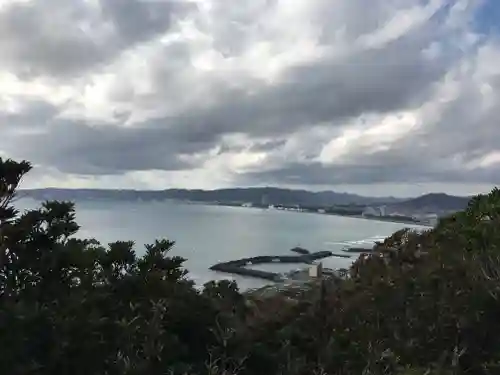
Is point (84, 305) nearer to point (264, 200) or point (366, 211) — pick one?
point (366, 211)

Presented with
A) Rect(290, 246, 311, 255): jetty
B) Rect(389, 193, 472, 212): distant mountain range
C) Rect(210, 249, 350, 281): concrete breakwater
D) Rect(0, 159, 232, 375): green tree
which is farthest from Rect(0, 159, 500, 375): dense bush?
Rect(389, 193, 472, 212): distant mountain range

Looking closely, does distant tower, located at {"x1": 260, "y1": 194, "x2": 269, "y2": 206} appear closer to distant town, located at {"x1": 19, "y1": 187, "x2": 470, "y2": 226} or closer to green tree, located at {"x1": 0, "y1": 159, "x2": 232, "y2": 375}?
distant town, located at {"x1": 19, "y1": 187, "x2": 470, "y2": 226}

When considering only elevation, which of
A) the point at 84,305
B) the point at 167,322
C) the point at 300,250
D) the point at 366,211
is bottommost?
the point at 300,250

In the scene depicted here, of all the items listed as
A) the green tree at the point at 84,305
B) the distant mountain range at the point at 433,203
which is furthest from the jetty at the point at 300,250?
the green tree at the point at 84,305

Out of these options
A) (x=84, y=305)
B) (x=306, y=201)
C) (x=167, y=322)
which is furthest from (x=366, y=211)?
(x=84, y=305)

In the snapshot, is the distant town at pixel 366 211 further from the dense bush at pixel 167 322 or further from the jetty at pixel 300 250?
the dense bush at pixel 167 322
